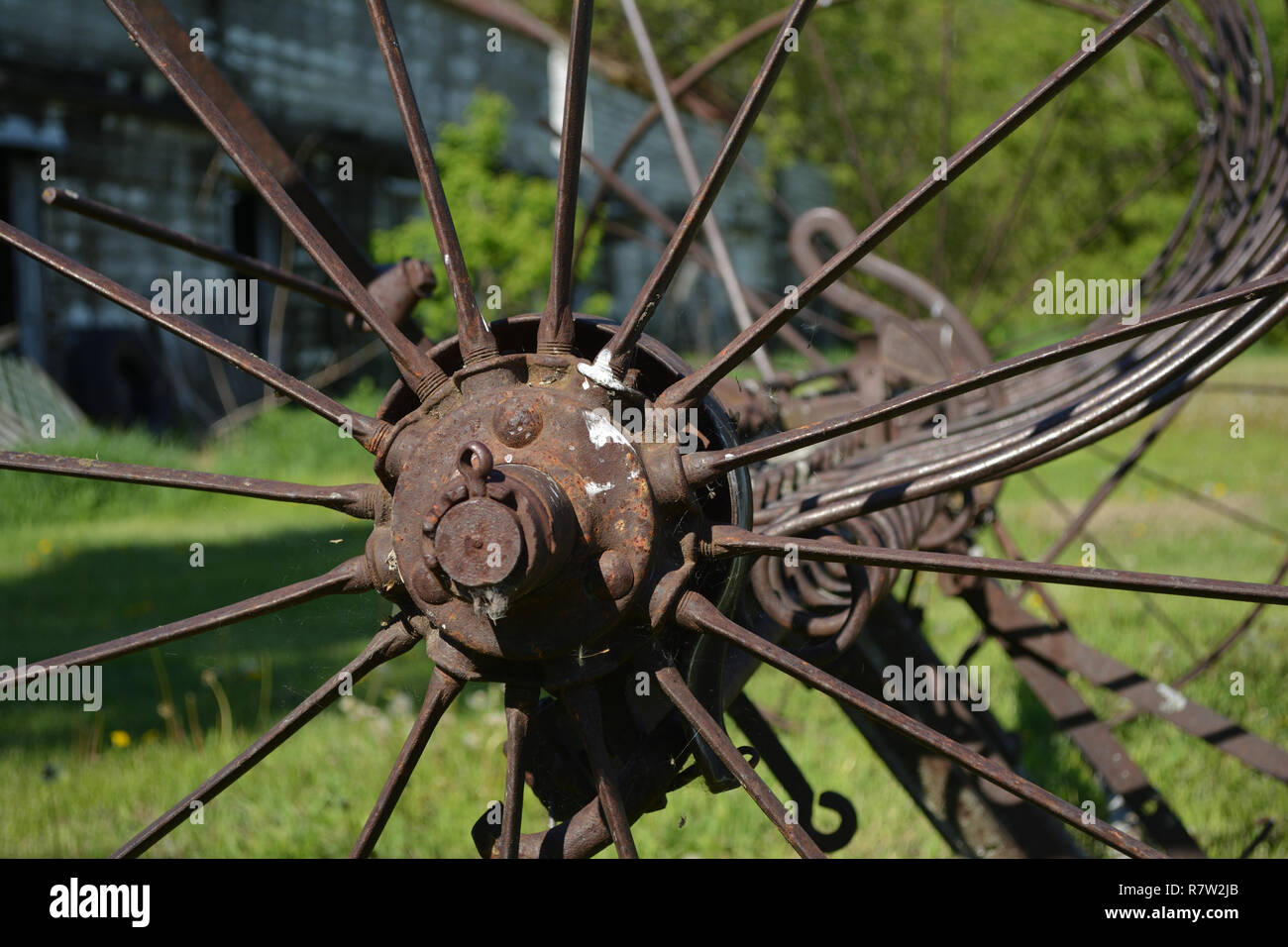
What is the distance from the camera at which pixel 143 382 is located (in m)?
10.0

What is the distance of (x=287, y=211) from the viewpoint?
1423 mm

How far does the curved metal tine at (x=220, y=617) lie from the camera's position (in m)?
1.36

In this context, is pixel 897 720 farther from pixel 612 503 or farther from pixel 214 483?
pixel 214 483

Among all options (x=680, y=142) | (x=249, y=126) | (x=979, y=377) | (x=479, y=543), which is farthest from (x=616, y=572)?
(x=680, y=142)

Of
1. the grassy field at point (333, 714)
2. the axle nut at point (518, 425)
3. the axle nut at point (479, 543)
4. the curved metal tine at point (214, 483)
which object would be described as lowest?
the grassy field at point (333, 714)

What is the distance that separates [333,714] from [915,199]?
3.51 m

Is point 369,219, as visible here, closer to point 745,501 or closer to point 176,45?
point 176,45

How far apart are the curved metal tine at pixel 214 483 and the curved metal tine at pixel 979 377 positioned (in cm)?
39

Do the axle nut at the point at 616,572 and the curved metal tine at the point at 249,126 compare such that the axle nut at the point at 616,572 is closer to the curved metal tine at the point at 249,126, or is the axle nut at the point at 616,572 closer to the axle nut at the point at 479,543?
the axle nut at the point at 479,543

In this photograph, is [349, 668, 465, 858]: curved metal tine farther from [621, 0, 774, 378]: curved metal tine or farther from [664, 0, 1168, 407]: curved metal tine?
[621, 0, 774, 378]: curved metal tine

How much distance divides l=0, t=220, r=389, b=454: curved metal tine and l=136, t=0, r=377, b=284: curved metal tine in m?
0.51

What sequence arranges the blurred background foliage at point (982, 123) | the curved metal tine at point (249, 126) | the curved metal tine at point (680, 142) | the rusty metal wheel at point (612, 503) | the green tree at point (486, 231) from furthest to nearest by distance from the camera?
the blurred background foliage at point (982, 123), the green tree at point (486, 231), the curved metal tine at point (680, 142), the curved metal tine at point (249, 126), the rusty metal wheel at point (612, 503)

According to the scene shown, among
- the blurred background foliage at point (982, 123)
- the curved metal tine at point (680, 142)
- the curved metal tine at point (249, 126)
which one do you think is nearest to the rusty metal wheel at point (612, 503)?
the curved metal tine at point (249, 126)

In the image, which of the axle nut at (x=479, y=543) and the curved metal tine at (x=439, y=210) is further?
the curved metal tine at (x=439, y=210)
